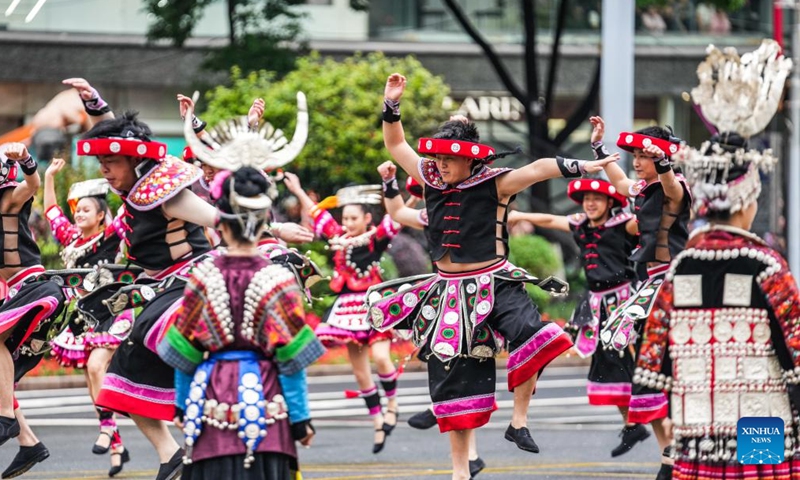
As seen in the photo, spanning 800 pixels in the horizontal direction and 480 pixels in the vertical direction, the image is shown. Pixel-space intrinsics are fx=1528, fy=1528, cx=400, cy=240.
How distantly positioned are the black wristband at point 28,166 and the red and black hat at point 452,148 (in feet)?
8.64

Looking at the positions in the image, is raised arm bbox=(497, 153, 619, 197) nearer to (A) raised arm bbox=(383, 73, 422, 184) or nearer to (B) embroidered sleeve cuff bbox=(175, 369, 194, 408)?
(A) raised arm bbox=(383, 73, 422, 184)

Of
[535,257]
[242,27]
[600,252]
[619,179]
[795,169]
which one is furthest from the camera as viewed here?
[242,27]

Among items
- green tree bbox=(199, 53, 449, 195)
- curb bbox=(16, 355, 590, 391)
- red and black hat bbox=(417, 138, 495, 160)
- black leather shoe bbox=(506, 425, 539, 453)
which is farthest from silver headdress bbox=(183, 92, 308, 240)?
green tree bbox=(199, 53, 449, 195)

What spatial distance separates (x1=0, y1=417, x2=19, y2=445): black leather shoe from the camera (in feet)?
32.0

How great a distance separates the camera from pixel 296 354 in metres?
6.86

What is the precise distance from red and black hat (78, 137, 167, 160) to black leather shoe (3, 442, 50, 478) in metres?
2.41

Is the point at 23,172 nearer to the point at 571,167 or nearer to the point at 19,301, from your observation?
the point at 19,301

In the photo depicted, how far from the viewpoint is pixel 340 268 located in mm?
13367

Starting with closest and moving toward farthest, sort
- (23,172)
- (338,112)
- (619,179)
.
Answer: (23,172), (619,179), (338,112)

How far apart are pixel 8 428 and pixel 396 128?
10.3ft

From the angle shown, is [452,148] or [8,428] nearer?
[452,148]

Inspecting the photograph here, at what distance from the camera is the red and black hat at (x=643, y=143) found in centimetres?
961

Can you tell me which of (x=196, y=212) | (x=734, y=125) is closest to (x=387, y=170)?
(x=196, y=212)

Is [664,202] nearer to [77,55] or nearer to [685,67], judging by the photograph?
[77,55]
